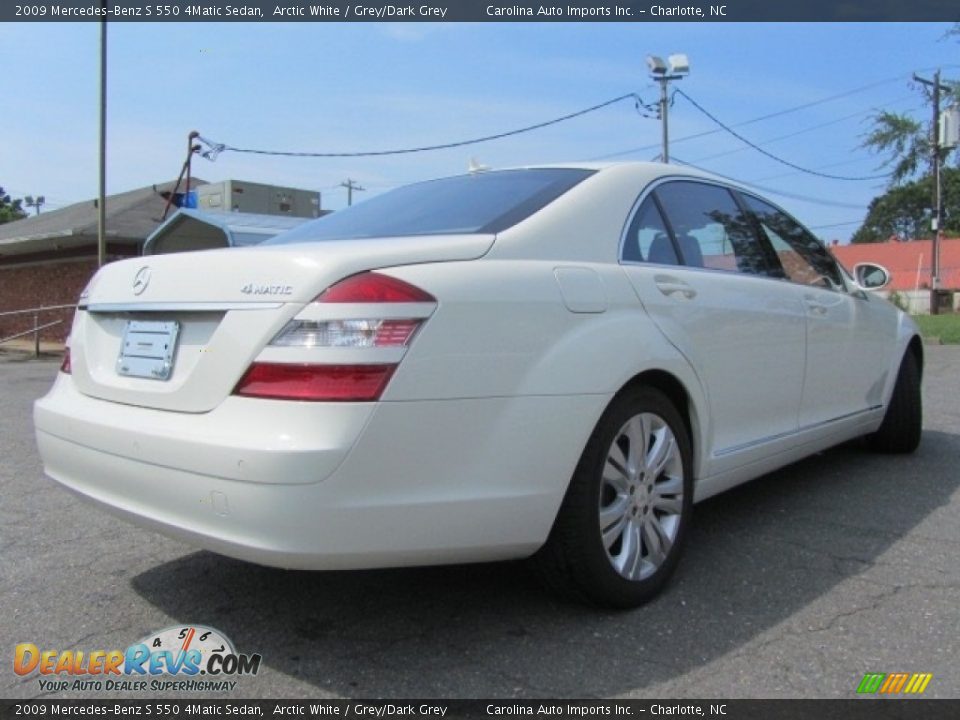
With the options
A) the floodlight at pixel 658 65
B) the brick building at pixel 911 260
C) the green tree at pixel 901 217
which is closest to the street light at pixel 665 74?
the floodlight at pixel 658 65

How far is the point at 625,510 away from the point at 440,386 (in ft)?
2.87

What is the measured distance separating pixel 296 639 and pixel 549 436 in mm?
1041

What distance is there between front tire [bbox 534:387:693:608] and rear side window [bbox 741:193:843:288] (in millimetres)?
1473

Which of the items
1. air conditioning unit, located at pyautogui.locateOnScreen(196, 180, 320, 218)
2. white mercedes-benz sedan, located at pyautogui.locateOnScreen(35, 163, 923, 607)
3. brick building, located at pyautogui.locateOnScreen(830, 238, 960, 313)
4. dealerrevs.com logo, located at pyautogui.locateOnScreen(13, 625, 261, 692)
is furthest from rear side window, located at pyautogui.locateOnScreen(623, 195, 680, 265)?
brick building, located at pyautogui.locateOnScreen(830, 238, 960, 313)

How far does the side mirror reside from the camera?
495cm

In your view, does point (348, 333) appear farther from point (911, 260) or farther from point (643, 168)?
point (911, 260)

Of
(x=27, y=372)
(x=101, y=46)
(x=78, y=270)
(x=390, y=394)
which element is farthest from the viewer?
(x=78, y=270)

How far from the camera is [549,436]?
95.7 inches

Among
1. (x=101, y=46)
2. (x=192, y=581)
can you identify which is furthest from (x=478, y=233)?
(x=101, y=46)

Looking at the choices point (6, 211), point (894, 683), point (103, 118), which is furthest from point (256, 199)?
point (6, 211)

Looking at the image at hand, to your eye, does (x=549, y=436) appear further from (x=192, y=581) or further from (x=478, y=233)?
(x=192, y=581)

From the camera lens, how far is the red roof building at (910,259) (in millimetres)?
51438

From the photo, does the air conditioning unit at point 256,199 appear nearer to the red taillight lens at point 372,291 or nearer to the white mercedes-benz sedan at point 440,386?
the white mercedes-benz sedan at point 440,386

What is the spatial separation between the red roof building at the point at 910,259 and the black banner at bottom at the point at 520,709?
171 feet
